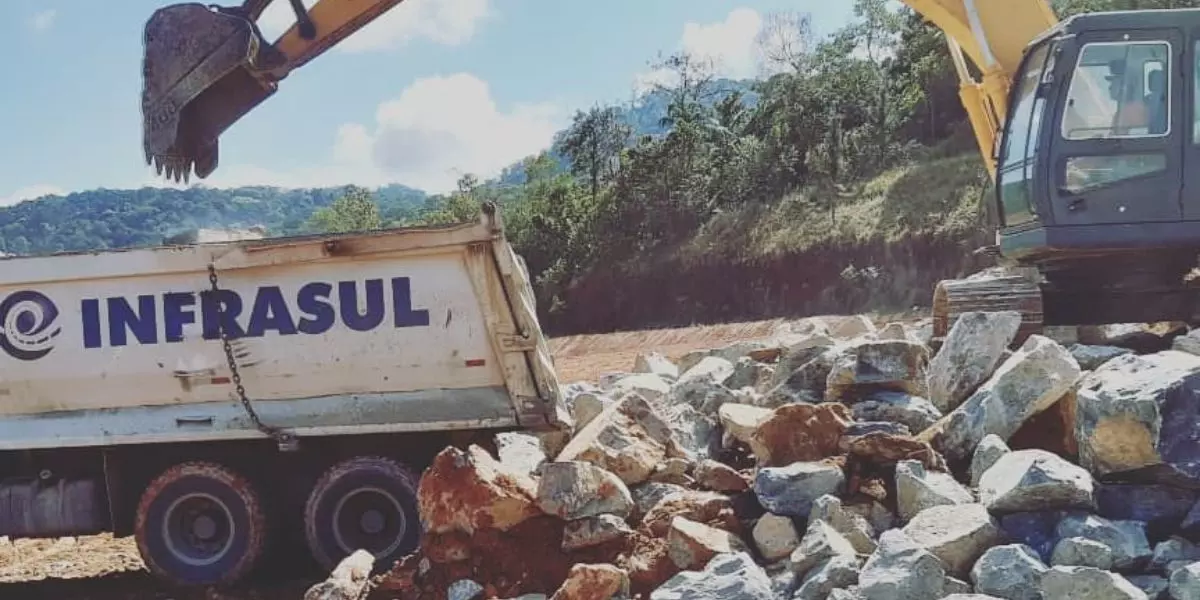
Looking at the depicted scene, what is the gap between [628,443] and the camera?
5.69 metres

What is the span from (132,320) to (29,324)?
63 cm

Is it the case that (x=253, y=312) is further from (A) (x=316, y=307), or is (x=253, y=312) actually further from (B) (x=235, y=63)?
(B) (x=235, y=63)

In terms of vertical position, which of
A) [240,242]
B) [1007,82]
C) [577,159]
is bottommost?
[240,242]

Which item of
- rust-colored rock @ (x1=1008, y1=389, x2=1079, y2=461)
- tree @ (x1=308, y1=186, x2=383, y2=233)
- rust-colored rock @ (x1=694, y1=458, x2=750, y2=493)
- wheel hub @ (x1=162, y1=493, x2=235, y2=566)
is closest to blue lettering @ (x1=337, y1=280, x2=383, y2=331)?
wheel hub @ (x1=162, y1=493, x2=235, y2=566)

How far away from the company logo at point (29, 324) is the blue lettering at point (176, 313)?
65 cm

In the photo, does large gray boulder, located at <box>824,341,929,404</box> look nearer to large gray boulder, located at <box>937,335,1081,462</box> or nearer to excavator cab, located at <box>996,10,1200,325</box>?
large gray boulder, located at <box>937,335,1081,462</box>

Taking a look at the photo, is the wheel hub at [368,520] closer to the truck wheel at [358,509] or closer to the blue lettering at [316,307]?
the truck wheel at [358,509]

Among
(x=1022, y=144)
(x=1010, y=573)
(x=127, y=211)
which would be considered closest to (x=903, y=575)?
(x=1010, y=573)

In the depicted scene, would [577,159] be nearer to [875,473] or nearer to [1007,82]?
Answer: [1007,82]

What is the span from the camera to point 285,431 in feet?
20.6

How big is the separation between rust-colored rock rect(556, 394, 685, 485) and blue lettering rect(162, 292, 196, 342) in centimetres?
220

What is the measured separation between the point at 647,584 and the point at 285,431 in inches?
101

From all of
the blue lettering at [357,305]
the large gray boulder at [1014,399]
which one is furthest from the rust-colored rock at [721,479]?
the blue lettering at [357,305]

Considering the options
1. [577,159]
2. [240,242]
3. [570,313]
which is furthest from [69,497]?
[577,159]
